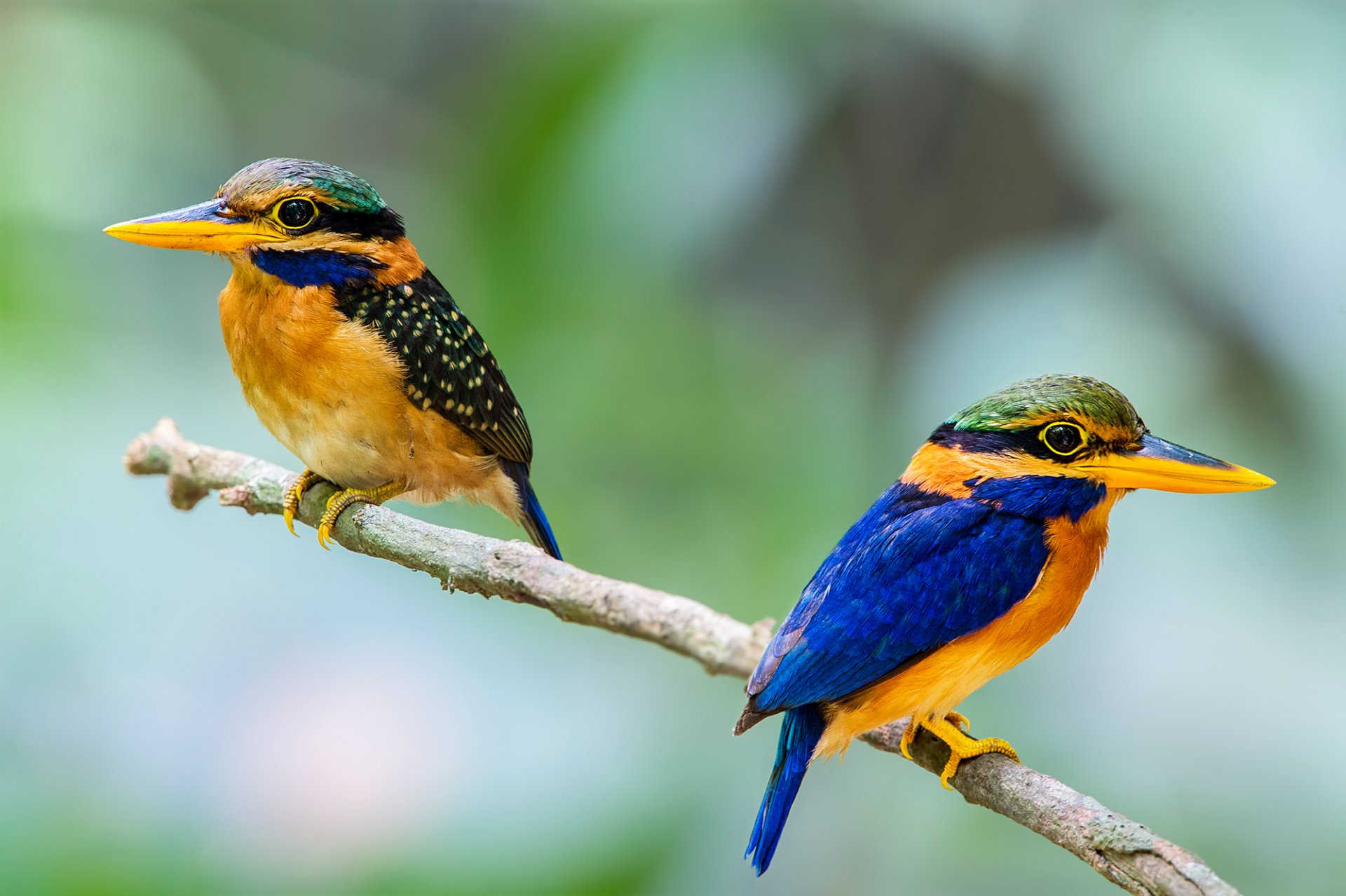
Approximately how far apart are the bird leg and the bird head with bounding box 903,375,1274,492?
284 millimetres

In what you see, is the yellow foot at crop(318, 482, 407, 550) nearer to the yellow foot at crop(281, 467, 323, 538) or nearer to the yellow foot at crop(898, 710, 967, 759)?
the yellow foot at crop(281, 467, 323, 538)

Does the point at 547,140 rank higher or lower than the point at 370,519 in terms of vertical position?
higher

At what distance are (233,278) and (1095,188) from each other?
2396 millimetres

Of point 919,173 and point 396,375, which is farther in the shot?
point 919,173

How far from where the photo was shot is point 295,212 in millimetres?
Answer: 1411

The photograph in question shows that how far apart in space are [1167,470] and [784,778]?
1.63 feet

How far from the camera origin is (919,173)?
12.2ft

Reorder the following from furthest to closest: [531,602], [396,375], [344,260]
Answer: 1. [396,375]
2. [344,260]
3. [531,602]

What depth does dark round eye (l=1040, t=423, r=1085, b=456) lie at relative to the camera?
1.33 meters

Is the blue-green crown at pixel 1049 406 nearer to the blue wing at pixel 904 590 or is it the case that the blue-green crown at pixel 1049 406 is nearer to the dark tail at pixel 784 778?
the blue wing at pixel 904 590

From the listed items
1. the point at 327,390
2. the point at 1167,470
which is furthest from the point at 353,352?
the point at 1167,470

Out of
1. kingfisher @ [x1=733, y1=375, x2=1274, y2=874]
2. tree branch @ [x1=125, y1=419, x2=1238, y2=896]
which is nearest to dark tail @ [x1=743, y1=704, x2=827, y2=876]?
kingfisher @ [x1=733, y1=375, x2=1274, y2=874]

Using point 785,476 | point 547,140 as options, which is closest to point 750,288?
point 785,476

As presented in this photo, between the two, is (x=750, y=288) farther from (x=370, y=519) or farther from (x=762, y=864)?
(x=762, y=864)
